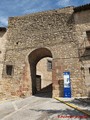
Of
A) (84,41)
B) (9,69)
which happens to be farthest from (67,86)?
(9,69)

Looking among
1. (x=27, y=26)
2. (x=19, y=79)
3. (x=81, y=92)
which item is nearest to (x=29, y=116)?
(x=81, y=92)

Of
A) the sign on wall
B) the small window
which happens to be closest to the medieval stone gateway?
the small window

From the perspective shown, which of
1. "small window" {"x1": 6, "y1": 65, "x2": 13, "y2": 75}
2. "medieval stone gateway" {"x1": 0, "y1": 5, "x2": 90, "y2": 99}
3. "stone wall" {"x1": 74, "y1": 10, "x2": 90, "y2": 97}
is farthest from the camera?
"small window" {"x1": 6, "y1": 65, "x2": 13, "y2": 75}

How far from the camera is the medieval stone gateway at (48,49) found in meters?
13.7

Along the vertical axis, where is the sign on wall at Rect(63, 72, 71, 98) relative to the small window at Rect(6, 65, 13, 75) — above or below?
below

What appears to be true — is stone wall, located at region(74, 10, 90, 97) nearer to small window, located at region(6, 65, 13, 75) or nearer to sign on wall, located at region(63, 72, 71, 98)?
sign on wall, located at region(63, 72, 71, 98)

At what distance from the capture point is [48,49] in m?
14.6

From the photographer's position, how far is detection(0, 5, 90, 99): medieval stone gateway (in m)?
13.7

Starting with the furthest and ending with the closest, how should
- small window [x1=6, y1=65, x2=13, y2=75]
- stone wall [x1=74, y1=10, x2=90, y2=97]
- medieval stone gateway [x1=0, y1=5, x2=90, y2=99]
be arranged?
small window [x1=6, y1=65, x2=13, y2=75], medieval stone gateway [x1=0, y1=5, x2=90, y2=99], stone wall [x1=74, y1=10, x2=90, y2=97]

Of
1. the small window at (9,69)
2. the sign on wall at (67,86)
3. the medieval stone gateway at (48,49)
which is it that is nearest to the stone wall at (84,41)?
the medieval stone gateway at (48,49)

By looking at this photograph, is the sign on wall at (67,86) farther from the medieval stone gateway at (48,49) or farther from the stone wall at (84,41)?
the stone wall at (84,41)

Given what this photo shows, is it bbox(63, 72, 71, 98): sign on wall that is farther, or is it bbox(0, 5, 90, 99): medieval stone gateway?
bbox(0, 5, 90, 99): medieval stone gateway

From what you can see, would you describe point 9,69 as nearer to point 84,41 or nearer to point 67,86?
point 67,86

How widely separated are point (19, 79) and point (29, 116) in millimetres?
6469
